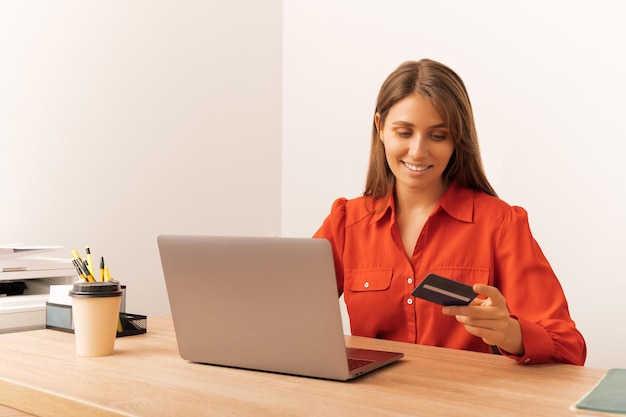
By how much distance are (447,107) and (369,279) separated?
464 mm

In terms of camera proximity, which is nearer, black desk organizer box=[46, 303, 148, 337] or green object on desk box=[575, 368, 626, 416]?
green object on desk box=[575, 368, 626, 416]

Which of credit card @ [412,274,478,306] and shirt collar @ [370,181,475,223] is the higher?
shirt collar @ [370,181,475,223]

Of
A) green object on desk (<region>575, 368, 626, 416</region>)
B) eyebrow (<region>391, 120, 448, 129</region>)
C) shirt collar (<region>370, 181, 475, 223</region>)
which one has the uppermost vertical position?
eyebrow (<region>391, 120, 448, 129</region>)

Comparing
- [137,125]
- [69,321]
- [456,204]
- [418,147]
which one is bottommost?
[69,321]

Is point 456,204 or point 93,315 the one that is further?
point 456,204

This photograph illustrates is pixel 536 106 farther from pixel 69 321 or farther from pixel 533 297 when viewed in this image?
pixel 69 321

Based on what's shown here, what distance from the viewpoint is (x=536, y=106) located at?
263cm

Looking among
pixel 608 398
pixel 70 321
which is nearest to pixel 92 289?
pixel 70 321

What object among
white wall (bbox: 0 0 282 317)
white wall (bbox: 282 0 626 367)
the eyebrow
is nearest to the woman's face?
the eyebrow

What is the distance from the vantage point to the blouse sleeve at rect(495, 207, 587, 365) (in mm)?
1250

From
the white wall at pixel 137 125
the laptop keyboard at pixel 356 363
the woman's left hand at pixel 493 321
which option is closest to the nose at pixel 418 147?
the woman's left hand at pixel 493 321

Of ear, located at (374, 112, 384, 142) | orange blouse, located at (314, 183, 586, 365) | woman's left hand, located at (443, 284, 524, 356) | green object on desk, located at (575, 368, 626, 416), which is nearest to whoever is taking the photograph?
green object on desk, located at (575, 368, 626, 416)

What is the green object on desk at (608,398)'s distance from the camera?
0.86m

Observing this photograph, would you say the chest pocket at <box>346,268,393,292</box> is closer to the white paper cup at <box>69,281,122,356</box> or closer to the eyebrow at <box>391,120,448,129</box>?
the eyebrow at <box>391,120,448,129</box>
